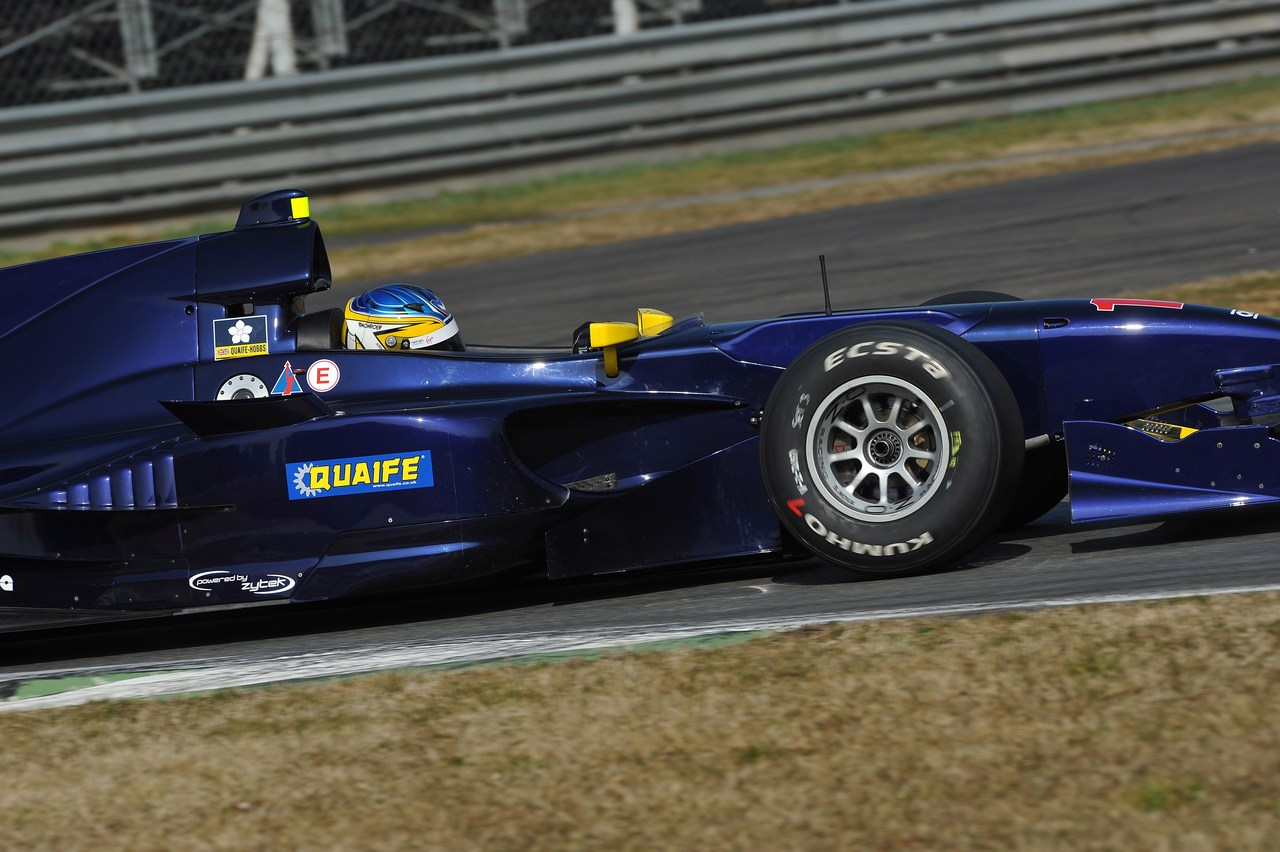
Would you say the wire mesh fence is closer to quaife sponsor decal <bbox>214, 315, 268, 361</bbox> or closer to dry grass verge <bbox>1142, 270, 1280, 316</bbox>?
dry grass verge <bbox>1142, 270, 1280, 316</bbox>

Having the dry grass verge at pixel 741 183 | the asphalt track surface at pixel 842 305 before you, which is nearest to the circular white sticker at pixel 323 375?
the asphalt track surface at pixel 842 305

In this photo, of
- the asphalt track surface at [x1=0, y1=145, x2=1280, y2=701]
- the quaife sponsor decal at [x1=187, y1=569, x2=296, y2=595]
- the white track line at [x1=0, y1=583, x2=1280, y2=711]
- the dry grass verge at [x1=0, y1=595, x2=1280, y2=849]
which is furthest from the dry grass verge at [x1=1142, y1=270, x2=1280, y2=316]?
the quaife sponsor decal at [x1=187, y1=569, x2=296, y2=595]

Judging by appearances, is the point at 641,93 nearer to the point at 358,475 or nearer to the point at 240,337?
the point at 240,337

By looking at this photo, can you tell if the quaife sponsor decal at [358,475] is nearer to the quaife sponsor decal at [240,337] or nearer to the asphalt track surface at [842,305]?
the asphalt track surface at [842,305]

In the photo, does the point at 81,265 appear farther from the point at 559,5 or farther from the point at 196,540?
the point at 559,5

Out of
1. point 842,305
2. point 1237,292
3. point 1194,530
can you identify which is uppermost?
point 842,305

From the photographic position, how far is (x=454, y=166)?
14.3 m

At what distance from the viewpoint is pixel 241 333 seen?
582 centimetres

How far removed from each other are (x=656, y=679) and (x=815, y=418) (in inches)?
42.0

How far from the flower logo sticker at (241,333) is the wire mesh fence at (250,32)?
29.7 feet

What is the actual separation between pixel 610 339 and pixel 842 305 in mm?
4554

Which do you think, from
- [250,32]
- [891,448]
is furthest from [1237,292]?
[250,32]

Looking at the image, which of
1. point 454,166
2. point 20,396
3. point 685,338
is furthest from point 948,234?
point 20,396

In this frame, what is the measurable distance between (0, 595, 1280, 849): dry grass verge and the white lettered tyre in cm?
53
